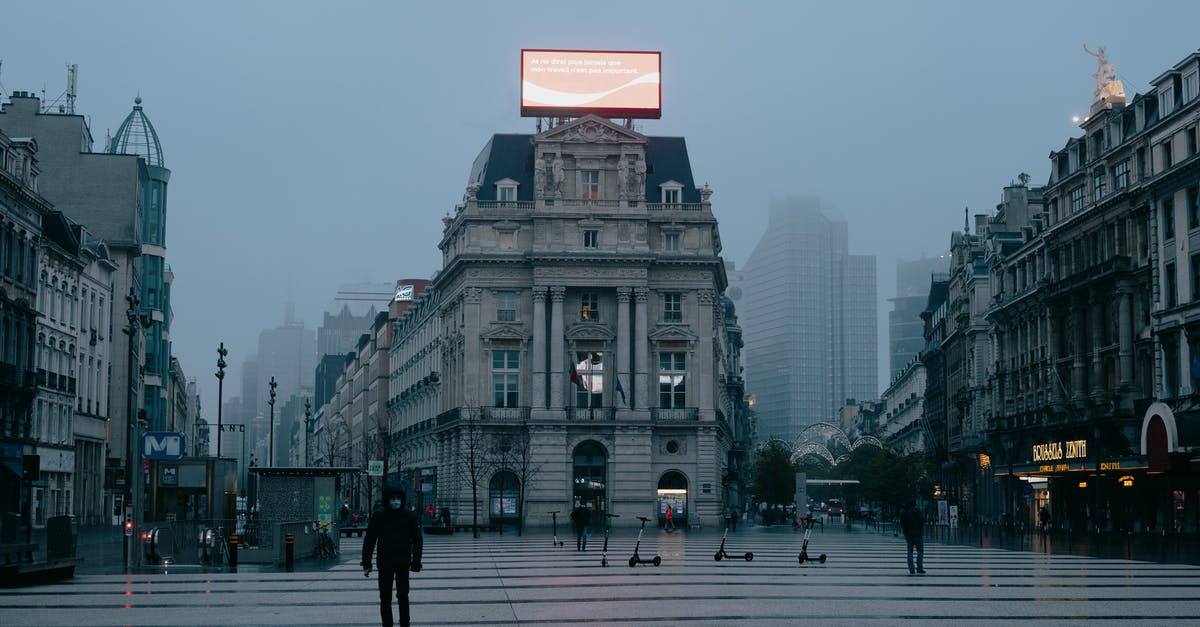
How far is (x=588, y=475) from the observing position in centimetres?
9056

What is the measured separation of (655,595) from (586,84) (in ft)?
226

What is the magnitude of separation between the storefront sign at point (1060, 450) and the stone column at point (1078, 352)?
111 inches

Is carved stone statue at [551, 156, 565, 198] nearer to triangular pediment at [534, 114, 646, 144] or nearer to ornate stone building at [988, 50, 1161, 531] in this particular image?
triangular pediment at [534, 114, 646, 144]

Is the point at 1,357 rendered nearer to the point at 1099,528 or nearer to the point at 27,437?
the point at 27,437

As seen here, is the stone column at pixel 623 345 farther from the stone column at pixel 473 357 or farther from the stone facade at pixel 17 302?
the stone facade at pixel 17 302

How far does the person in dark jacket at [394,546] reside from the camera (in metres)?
19.4

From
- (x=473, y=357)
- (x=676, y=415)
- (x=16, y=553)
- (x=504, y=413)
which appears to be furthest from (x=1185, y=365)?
(x=16, y=553)

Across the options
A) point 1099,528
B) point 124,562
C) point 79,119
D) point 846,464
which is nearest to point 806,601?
point 124,562

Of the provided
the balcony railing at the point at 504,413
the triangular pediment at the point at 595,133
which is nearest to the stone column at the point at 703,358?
the balcony railing at the point at 504,413

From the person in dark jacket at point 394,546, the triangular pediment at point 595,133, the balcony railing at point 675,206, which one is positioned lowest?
the person in dark jacket at point 394,546

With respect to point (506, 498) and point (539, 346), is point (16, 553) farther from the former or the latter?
point (506, 498)

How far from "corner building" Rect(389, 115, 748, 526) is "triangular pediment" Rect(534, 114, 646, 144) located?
90 millimetres

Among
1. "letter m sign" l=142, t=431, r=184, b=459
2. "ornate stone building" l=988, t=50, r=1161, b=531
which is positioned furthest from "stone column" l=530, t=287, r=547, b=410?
"letter m sign" l=142, t=431, r=184, b=459

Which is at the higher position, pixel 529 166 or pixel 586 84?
pixel 586 84
